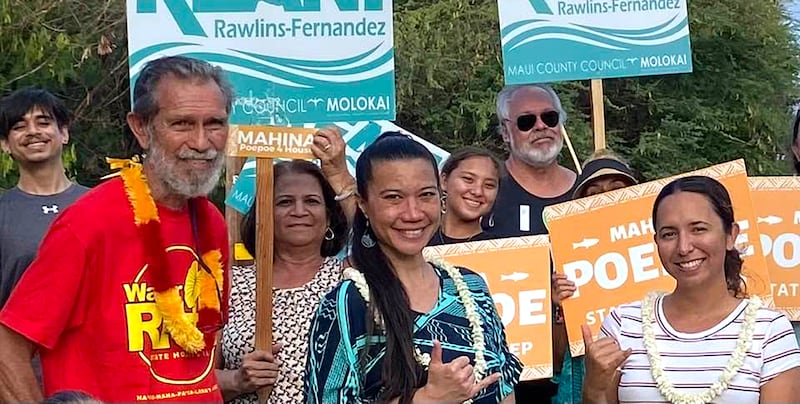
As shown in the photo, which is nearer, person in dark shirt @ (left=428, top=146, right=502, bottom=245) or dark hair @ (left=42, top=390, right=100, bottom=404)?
dark hair @ (left=42, top=390, right=100, bottom=404)

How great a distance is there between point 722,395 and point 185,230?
63.2 inches

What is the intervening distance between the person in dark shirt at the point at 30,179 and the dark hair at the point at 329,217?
959 mm

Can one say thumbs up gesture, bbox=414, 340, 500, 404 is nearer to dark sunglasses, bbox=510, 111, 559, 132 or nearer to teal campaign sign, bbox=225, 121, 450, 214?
teal campaign sign, bbox=225, 121, 450, 214

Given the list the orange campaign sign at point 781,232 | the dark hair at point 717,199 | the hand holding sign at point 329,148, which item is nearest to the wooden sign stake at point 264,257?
the hand holding sign at point 329,148

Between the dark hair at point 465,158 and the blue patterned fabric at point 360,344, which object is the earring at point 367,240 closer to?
the blue patterned fabric at point 360,344

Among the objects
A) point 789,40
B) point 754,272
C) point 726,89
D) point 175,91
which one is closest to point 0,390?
point 175,91

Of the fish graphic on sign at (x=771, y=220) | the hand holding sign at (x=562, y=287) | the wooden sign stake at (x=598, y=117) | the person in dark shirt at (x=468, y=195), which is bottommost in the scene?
the hand holding sign at (x=562, y=287)

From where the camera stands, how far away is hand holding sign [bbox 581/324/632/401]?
3357 mm

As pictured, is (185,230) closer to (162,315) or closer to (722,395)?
(162,315)

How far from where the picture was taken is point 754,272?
4.24m

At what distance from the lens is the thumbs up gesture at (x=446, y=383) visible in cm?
283

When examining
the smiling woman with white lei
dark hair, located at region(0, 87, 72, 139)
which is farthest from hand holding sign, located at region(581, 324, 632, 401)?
dark hair, located at region(0, 87, 72, 139)

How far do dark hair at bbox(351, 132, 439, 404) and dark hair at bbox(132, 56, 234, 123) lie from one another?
0.57m

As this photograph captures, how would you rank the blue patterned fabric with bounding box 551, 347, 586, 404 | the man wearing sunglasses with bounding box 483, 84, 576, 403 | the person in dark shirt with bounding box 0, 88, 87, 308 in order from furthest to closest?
1. the man wearing sunglasses with bounding box 483, 84, 576, 403
2. the person in dark shirt with bounding box 0, 88, 87, 308
3. the blue patterned fabric with bounding box 551, 347, 586, 404
